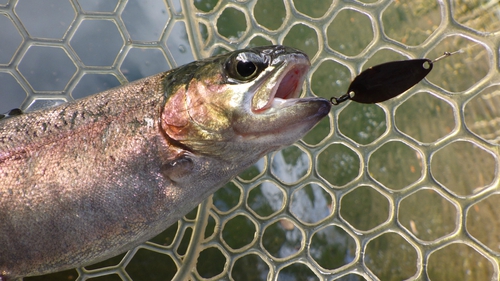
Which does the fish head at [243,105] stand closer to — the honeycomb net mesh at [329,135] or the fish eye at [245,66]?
the fish eye at [245,66]

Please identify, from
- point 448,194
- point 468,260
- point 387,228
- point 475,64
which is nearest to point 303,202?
point 387,228

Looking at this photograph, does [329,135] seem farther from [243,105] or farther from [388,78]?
[243,105]

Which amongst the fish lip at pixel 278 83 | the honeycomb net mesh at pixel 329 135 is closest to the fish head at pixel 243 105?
the fish lip at pixel 278 83

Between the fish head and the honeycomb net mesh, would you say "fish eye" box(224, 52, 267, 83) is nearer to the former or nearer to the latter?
the fish head

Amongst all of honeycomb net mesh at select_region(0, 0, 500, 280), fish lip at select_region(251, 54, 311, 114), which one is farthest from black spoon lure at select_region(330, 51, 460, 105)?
honeycomb net mesh at select_region(0, 0, 500, 280)

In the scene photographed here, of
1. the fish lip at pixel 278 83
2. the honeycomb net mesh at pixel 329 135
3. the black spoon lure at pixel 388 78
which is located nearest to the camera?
the fish lip at pixel 278 83
